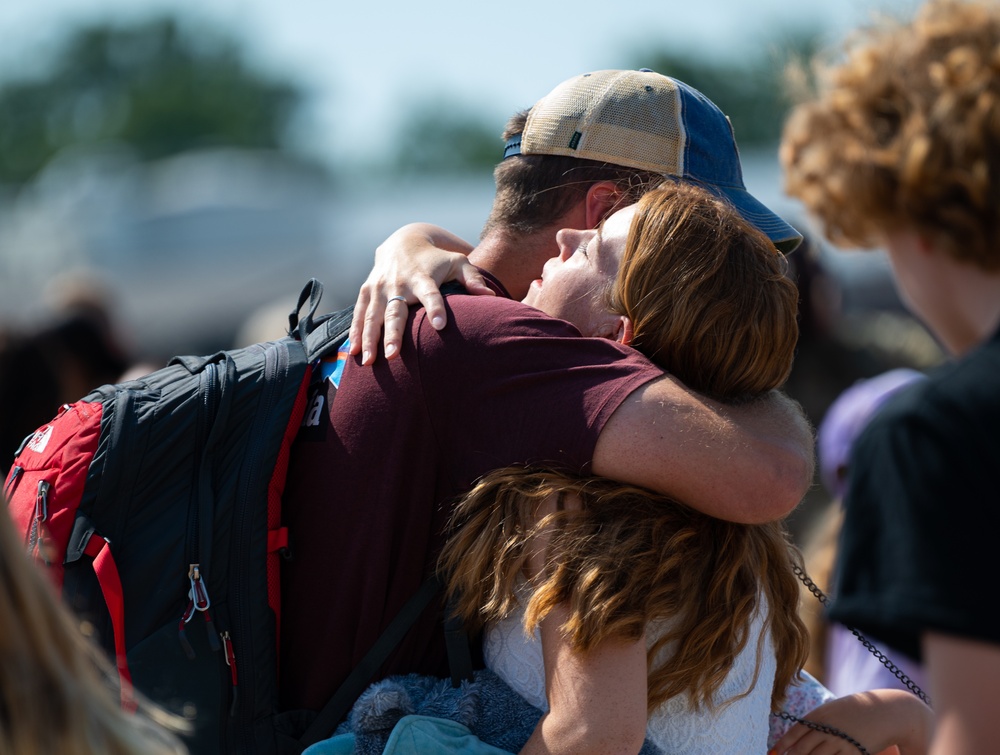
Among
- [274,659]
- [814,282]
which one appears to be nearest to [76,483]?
[274,659]

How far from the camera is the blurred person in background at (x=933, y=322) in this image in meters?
1.32

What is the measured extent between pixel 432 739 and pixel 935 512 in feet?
3.19

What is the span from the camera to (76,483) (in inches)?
80.2

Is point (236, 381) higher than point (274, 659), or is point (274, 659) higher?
point (236, 381)

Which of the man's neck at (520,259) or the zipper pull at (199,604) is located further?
the man's neck at (520,259)

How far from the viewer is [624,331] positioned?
2.11m

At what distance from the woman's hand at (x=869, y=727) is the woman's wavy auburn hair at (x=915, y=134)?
1.19m

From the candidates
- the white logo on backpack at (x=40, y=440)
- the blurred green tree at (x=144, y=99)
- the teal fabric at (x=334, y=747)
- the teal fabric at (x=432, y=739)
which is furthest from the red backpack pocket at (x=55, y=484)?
the blurred green tree at (x=144, y=99)

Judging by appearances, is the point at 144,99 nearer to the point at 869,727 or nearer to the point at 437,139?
the point at 437,139

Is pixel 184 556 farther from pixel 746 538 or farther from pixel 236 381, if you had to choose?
pixel 746 538

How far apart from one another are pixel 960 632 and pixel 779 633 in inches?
→ 39.2

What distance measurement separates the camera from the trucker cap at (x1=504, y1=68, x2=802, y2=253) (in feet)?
8.36

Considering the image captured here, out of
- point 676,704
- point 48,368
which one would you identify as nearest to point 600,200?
point 676,704

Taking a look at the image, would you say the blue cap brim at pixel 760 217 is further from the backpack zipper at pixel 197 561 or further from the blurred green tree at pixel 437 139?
the blurred green tree at pixel 437 139
